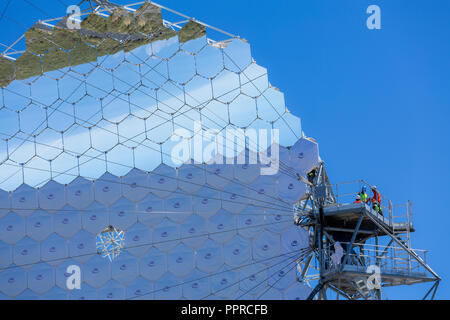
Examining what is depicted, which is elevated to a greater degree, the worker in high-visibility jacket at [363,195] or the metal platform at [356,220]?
the worker in high-visibility jacket at [363,195]

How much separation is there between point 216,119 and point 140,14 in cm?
417

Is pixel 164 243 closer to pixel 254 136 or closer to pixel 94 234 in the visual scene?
pixel 94 234

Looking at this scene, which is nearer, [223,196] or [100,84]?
[223,196]

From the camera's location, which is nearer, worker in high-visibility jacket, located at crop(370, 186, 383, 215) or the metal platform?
the metal platform

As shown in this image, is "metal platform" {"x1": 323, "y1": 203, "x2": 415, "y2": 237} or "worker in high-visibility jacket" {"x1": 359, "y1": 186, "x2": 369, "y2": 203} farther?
"worker in high-visibility jacket" {"x1": 359, "y1": 186, "x2": 369, "y2": 203}

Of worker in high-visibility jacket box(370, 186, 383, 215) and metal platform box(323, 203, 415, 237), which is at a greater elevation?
worker in high-visibility jacket box(370, 186, 383, 215)

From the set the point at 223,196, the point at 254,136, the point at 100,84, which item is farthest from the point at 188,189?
the point at 100,84

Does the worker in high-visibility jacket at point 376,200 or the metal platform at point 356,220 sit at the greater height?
the worker in high-visibility jacket at point 376,200

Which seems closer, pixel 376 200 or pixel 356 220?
pixel 356 220

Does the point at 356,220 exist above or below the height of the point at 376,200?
below

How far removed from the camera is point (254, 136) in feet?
75.8

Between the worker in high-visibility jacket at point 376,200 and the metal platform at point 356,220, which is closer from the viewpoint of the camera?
the metal platform at point 356,220

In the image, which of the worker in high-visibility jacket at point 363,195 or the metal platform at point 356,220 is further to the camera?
the worker in high-visibility jacket at point 363,195

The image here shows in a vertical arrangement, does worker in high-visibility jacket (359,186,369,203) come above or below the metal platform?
above
